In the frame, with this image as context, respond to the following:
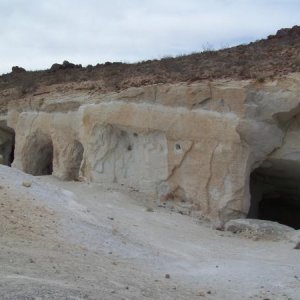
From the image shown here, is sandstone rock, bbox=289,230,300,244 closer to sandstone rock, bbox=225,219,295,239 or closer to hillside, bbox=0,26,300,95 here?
sandstone rock, bbox=225,219,295,239

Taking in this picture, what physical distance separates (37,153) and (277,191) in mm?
7874

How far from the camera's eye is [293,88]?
12445mm

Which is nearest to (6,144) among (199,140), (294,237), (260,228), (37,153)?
(37,153)

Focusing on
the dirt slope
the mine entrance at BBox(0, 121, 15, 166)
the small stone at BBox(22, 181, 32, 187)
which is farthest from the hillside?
the mine entrance at BBox(0, 121, 15, 166)

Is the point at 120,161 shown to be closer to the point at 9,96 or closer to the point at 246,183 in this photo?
the point at 246,183

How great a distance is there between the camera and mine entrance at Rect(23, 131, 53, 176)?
61.2ft

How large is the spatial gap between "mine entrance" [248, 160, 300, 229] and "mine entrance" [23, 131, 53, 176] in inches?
268

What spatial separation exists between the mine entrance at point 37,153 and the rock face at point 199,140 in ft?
6.95

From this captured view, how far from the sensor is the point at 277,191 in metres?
16.2

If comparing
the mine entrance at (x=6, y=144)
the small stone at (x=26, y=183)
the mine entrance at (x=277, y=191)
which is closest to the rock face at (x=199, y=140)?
the mine entrance at (x=277, y=191)

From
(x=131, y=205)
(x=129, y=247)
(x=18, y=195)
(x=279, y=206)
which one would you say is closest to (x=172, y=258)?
(x=129, y=247)

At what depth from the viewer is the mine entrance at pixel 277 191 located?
14.2m

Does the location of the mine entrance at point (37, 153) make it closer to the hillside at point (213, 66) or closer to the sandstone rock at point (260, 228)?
the hillside at point (213, 66)

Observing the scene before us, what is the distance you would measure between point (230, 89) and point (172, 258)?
5475 millimetres
